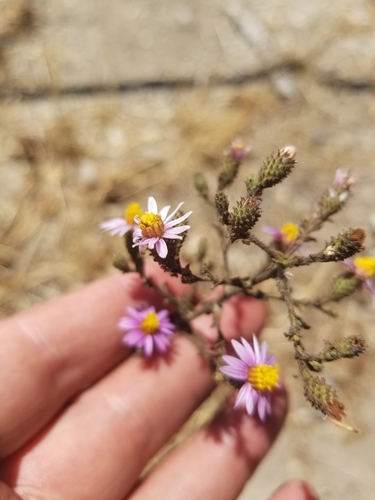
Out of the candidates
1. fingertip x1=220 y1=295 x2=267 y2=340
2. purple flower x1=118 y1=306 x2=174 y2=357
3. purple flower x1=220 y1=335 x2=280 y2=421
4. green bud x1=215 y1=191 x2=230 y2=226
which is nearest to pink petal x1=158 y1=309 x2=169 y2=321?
purple flower x1=118 y1=306 x2=174 y2=357

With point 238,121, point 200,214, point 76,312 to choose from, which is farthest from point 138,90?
point 76,312

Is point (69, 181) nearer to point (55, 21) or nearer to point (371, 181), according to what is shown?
point (55, 21)

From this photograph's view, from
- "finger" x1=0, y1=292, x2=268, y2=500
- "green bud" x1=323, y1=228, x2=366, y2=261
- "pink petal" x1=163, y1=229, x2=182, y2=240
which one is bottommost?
"finger" x1=0, y1=292, x2=268, y2=500

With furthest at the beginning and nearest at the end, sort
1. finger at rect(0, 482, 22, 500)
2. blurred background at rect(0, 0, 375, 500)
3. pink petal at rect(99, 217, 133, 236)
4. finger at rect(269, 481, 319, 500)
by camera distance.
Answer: blurred background at rect(0, 0, 375, 500), finger at rect(269, 481, 319, 500), pink petal at rect(99, 217, 133, 236), finger at rect(0, 482, 22, 500)

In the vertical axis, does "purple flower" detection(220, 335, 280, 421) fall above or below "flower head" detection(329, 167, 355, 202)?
below

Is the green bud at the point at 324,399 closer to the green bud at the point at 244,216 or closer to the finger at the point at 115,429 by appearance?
the green bud at the point at 244,216

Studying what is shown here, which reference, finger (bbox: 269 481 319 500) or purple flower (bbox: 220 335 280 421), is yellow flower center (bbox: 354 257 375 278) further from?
finger (bbox: 269 481 319 500)

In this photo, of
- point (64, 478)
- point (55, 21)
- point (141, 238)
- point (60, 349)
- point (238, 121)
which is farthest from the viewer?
point (55, 21)

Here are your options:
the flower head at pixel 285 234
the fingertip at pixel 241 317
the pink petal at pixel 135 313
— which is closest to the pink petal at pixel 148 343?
the pink petal at pixel 135 313
